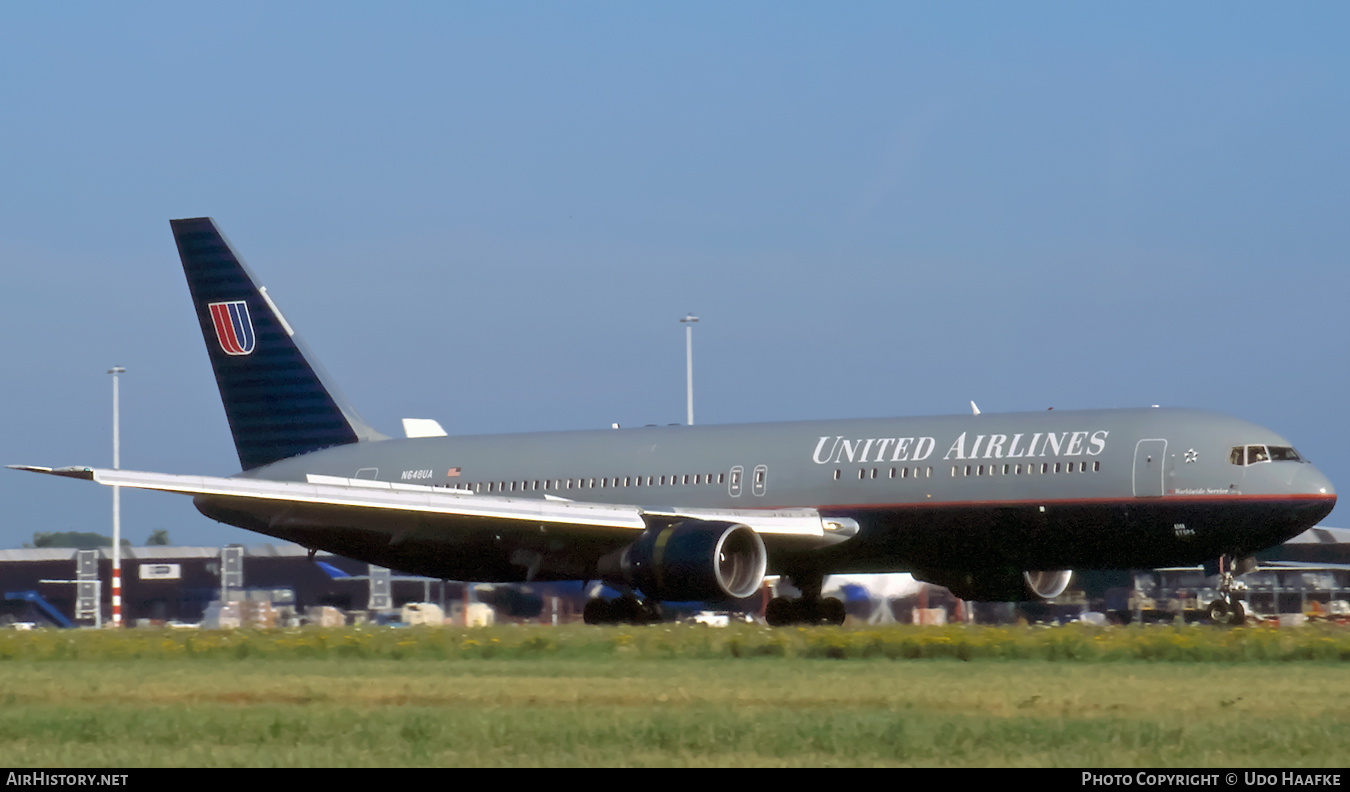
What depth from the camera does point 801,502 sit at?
109 feet

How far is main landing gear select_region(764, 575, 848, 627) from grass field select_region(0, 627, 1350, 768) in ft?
30.2

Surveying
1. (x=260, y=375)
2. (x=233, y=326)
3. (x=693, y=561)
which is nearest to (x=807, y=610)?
(x=693, y=561)

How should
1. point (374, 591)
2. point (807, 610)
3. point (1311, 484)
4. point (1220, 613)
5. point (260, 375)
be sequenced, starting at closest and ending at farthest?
1. point (1311, 484)
2. point (1220, 613)
3. point (807, 610)
4. point (260, 375)
5. point (374, 591)

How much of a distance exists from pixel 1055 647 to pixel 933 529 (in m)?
8.50

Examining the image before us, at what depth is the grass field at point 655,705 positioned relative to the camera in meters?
12.2

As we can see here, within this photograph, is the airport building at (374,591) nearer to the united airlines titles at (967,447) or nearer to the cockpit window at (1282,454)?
the cockpit window at (1282,454)

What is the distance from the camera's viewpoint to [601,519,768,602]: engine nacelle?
98.8ft

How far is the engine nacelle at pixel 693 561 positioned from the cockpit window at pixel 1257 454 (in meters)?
7.68

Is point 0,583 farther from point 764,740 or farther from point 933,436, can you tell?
point 764,740

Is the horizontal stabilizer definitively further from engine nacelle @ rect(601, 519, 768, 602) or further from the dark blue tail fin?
engine nacelle @ rect(601, 519, 768, 602)

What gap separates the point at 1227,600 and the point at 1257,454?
101 inches

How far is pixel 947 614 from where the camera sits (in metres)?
49.0

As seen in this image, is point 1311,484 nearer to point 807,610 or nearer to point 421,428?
point 807,610

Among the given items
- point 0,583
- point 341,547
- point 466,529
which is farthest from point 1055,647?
point 0,583
